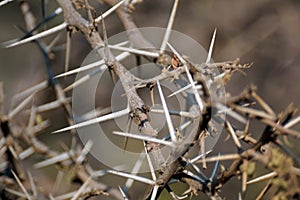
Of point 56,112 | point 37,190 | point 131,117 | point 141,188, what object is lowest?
point 141,188

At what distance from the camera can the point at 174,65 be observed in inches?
39.8

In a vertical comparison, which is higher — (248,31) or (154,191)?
(154,191)

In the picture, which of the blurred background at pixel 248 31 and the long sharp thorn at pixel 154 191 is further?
the blurred background at pixel 248 31

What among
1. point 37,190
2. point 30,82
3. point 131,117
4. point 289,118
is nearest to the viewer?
point 289,118

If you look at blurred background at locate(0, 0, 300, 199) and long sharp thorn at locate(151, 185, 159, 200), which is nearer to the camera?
long sharp thorn at locate(151, 185, 159, 200)

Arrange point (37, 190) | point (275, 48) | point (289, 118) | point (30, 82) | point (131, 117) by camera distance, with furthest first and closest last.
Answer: point (275, 48) < point (30, 82) < point (37, 190) < point (131, 117) < point (289, 118)

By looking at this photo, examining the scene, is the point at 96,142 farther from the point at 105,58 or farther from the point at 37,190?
the point at 105,58

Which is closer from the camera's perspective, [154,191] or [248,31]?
[154,191]

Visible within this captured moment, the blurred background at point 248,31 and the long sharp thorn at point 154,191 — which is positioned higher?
the long sharp thorn at point 154,191

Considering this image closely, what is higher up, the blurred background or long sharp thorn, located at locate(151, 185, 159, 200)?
long sharp thorn, located at locate(151, 185, 159, 200)

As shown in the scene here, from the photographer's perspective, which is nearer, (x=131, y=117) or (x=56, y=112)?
(x=131, y=117)

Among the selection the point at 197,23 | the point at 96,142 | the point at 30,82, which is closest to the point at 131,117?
the point at 96,142

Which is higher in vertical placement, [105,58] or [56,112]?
[105,58]

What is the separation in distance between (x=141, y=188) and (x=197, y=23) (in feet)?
3.71
